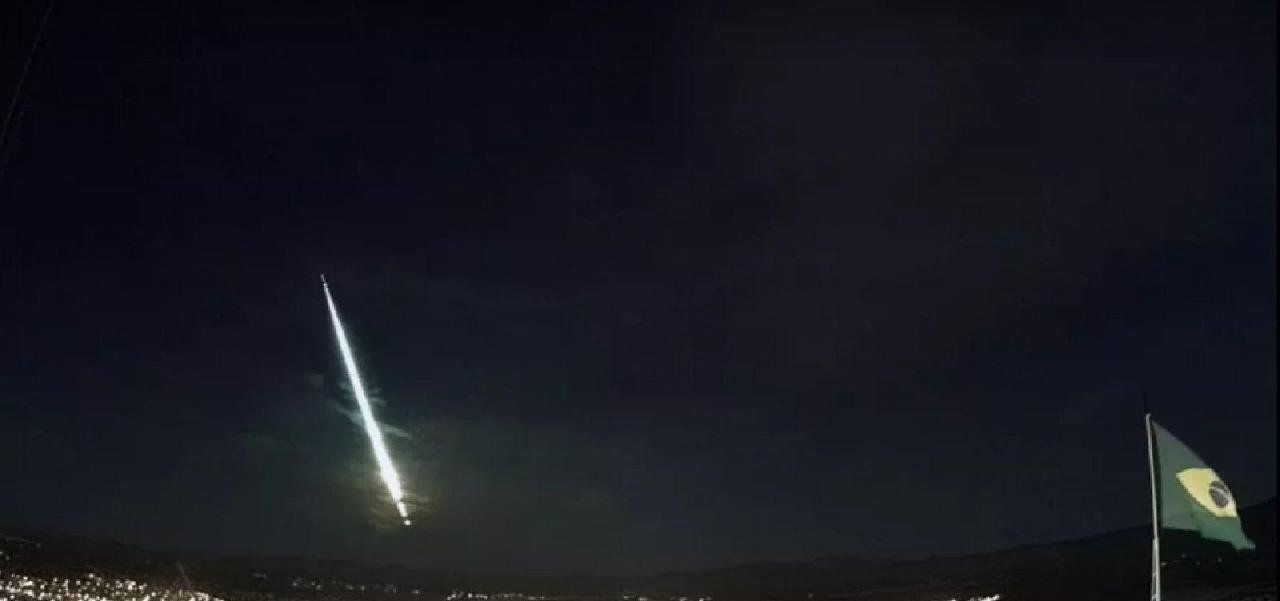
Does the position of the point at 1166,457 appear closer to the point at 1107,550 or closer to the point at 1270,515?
the point at 1270,515

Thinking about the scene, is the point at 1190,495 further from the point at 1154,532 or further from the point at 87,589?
the point at 87,589

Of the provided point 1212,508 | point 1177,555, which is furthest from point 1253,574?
point 1212,508

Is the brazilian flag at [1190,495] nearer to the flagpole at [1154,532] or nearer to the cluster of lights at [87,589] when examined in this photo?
the flagpole at [1154,532]

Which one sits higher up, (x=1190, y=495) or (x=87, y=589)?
(x=87, y=589)

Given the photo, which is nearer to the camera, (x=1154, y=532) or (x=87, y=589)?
(x=1154, y=532)

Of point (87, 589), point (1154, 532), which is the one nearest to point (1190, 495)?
point (1154, 532)

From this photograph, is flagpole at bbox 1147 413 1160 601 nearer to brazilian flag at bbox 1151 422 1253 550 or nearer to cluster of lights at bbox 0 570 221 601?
brazilian flag at bbox 1151 422 1253 550

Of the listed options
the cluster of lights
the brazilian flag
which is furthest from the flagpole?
the cluster of lights
